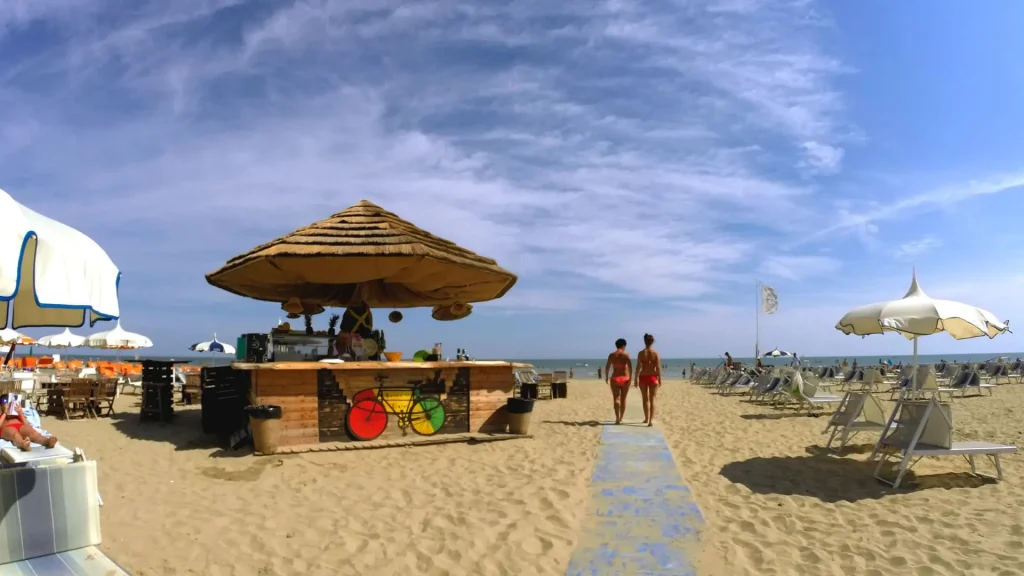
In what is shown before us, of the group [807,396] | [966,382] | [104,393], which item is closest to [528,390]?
[807,396]

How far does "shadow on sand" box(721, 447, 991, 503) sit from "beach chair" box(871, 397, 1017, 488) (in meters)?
0.14

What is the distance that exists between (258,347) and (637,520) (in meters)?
5.90

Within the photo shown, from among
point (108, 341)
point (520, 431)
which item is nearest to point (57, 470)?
point (520, 431)

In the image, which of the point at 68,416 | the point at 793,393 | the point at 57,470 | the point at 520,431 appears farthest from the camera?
the point at 793,393

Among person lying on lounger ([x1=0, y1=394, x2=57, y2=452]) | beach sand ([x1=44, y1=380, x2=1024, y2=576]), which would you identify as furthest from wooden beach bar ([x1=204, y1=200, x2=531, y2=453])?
person lying on lounger ([x1=0, y1=394, x2=57, y2=452])

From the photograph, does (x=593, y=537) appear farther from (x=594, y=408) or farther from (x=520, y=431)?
(x=594, y=408)

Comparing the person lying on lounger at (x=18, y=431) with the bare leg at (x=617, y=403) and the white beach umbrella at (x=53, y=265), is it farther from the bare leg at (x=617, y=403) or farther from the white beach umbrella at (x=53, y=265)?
the bare leg at (x=617, y=403)

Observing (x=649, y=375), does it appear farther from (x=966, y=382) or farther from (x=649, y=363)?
(x=966, y=382)

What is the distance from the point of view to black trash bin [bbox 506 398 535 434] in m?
8.55

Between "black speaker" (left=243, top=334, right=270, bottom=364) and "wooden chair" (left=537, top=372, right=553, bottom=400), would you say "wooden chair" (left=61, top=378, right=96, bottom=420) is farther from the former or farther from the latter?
"wooden chair" (left=537, top=372, right=553, bottom=400)

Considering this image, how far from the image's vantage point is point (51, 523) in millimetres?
3240

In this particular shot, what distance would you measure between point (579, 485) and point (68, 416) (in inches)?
381

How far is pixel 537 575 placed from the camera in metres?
3.76

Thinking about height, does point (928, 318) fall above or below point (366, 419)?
above
